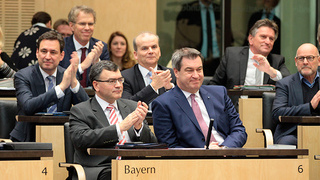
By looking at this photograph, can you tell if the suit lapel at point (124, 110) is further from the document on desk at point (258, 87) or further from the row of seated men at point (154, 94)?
the document on desk at point (258, 87)

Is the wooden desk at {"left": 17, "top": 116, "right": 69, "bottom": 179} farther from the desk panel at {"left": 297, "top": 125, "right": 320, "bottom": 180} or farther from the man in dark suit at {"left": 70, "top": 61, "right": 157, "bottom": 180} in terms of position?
the desk panel at {"left": 297, "top": 125, "right": 320, "bottom": 180}

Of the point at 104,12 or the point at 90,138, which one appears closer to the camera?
the point at 90,138

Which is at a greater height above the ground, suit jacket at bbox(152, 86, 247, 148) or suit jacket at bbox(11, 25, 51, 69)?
suit jacket at bbox(11, 25, 51, 69)

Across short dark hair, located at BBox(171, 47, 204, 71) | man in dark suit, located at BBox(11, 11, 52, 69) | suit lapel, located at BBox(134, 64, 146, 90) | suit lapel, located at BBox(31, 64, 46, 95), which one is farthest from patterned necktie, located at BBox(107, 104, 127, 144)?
man in dark suit, located at BBox(11, 11, 52, 69)

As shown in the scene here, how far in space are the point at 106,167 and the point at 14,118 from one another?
5.34ft

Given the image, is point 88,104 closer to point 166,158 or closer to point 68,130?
point 68,130

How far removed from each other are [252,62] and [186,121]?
2.44 metres

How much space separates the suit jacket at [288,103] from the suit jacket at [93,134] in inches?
59.3

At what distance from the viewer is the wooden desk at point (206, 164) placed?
4.18 m

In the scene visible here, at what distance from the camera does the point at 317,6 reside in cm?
1076

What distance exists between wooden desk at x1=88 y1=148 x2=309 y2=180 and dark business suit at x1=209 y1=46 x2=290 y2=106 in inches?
117

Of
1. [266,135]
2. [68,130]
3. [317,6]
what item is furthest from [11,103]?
[317,6]

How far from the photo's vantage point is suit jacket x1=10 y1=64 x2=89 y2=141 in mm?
5922

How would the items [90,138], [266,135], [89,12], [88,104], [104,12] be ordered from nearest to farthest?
[90,138] → [88,104] → [266,135] → [89,12] → [104,12]
